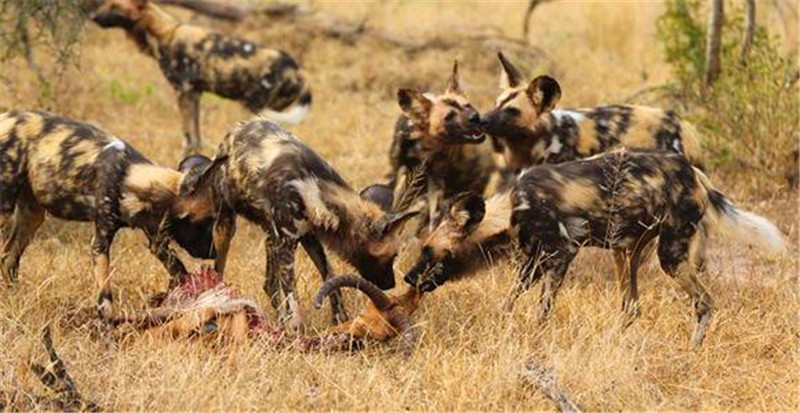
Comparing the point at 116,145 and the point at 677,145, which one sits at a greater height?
the point at 116,145

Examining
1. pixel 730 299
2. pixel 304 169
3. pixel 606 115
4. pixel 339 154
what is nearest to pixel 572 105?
pixel 339 154

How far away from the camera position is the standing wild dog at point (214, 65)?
7.86m

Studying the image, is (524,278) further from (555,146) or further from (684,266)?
(555,146)

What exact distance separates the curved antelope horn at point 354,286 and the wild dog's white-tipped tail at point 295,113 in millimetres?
3907

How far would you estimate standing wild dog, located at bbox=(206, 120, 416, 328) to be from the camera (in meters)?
4.14

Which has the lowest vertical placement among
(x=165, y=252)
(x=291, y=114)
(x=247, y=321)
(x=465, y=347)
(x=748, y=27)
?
(x=291, y=114)

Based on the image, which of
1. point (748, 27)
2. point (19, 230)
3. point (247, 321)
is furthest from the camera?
point (748, 27)

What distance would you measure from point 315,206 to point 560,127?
1.54 m

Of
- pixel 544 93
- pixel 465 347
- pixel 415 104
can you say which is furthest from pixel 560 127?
pixel 465 347

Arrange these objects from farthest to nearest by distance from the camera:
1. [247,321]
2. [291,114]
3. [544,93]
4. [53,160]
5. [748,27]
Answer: [291,114]
[748,27]
[544,93]
[53,160]
[247,321]

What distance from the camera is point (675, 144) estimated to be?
5.44m

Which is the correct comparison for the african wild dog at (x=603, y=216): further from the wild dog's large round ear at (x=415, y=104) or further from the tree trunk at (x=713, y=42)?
the tree trunk at (x=713, y=42)

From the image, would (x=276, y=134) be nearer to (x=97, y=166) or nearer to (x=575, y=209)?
(x=97, y=166)

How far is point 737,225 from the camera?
4.41 m
